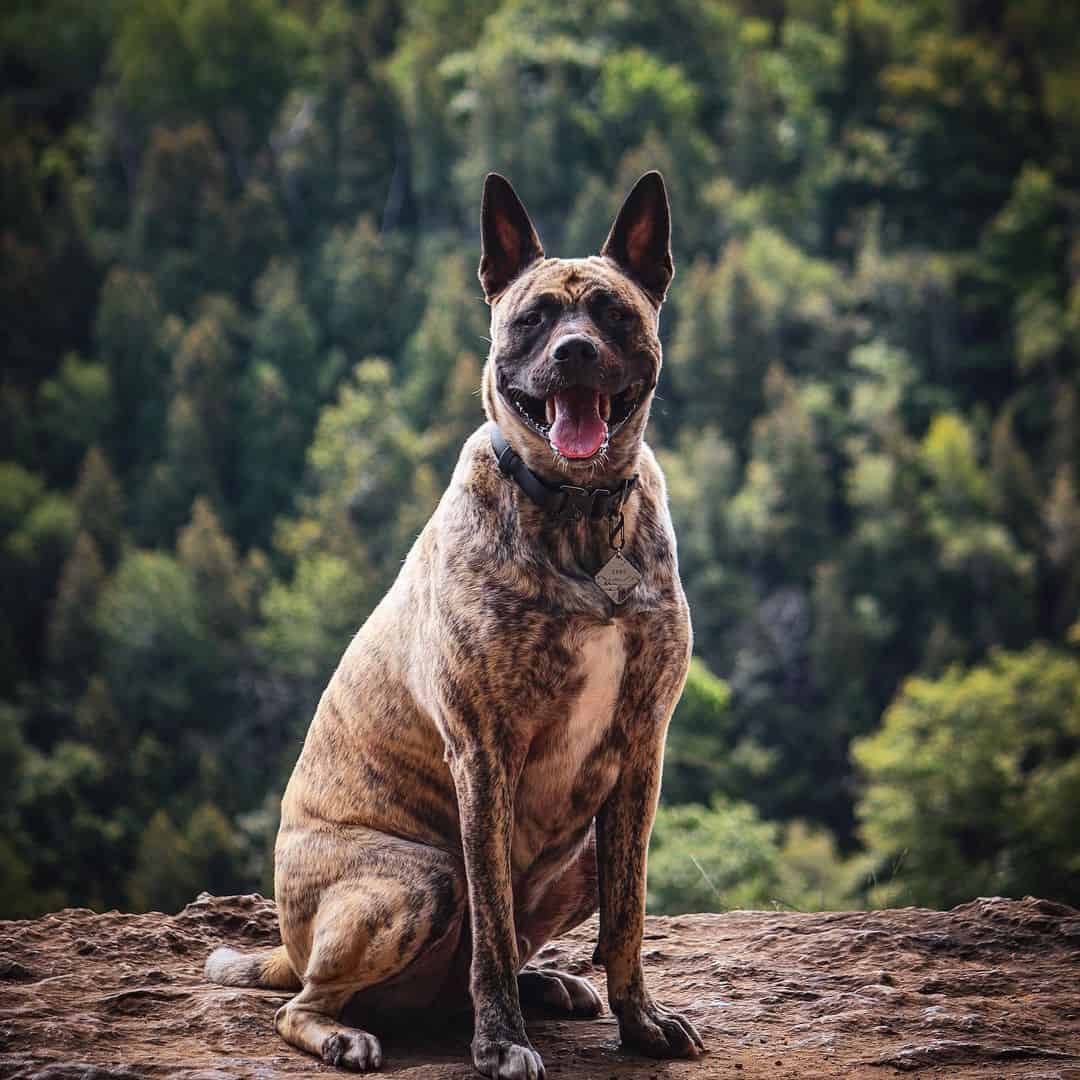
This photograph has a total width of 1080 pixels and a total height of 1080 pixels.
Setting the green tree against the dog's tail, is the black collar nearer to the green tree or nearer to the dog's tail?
the dog's tail

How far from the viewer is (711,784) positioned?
7850cm

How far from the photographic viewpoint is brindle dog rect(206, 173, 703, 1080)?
19.0ft

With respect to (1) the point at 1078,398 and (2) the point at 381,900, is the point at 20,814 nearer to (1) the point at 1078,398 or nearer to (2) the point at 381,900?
(1) the point at 1078,398

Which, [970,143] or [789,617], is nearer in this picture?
[789,617]

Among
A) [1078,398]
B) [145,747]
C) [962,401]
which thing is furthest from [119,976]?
→ [962,401]

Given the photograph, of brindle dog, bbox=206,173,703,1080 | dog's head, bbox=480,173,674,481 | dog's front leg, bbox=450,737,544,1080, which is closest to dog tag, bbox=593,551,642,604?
brindle dog, bbox=206,173,703,1080

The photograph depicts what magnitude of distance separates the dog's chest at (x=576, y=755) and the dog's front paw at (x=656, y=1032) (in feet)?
2.40

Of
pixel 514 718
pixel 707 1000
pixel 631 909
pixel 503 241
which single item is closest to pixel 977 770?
pixel 707 1000

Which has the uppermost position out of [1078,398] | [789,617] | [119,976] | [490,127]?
[490,127]

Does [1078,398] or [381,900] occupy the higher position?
[1078,398]

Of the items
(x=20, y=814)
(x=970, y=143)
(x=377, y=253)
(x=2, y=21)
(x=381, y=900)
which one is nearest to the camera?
(x=381, y=900)

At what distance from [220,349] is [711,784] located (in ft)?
168

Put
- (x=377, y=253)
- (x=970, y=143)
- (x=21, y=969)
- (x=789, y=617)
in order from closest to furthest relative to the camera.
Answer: (x=21, y=969)
(x=789, y=617)
(x=970, y=143)
(x=377, y=253)

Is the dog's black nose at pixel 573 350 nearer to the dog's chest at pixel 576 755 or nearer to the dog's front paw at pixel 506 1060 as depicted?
the dog's chest at pixel 576 755
